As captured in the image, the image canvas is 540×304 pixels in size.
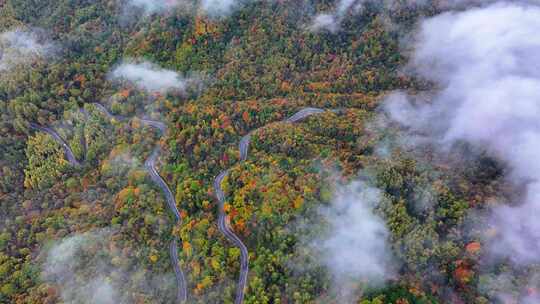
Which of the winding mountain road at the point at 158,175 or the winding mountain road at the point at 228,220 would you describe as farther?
the winding mountain road at the point at 158,175

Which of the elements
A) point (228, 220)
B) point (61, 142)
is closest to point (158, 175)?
point (228, 220)

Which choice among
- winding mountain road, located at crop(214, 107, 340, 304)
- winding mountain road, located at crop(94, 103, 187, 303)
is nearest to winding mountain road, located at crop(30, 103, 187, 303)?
winding mountain road, located at crop(94, 103, 187, 303)

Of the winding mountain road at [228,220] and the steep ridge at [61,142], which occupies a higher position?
the winding mountain road at [228,220]

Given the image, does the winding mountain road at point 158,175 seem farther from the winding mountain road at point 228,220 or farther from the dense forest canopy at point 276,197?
the winding mountain road at point 228,220

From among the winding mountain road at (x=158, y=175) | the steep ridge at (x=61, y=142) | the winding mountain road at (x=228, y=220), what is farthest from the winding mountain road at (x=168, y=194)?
the steep ridge at (x=61, y=142)

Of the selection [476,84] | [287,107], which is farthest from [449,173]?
[287,107]

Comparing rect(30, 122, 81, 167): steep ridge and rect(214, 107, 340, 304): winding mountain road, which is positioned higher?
rect(214, 107, 340, 304): winding mountain road

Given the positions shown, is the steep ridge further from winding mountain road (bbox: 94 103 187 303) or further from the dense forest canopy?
winding mountain road (bbox: 94 103 187 303)

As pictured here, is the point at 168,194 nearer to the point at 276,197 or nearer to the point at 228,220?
the point at 228,220
